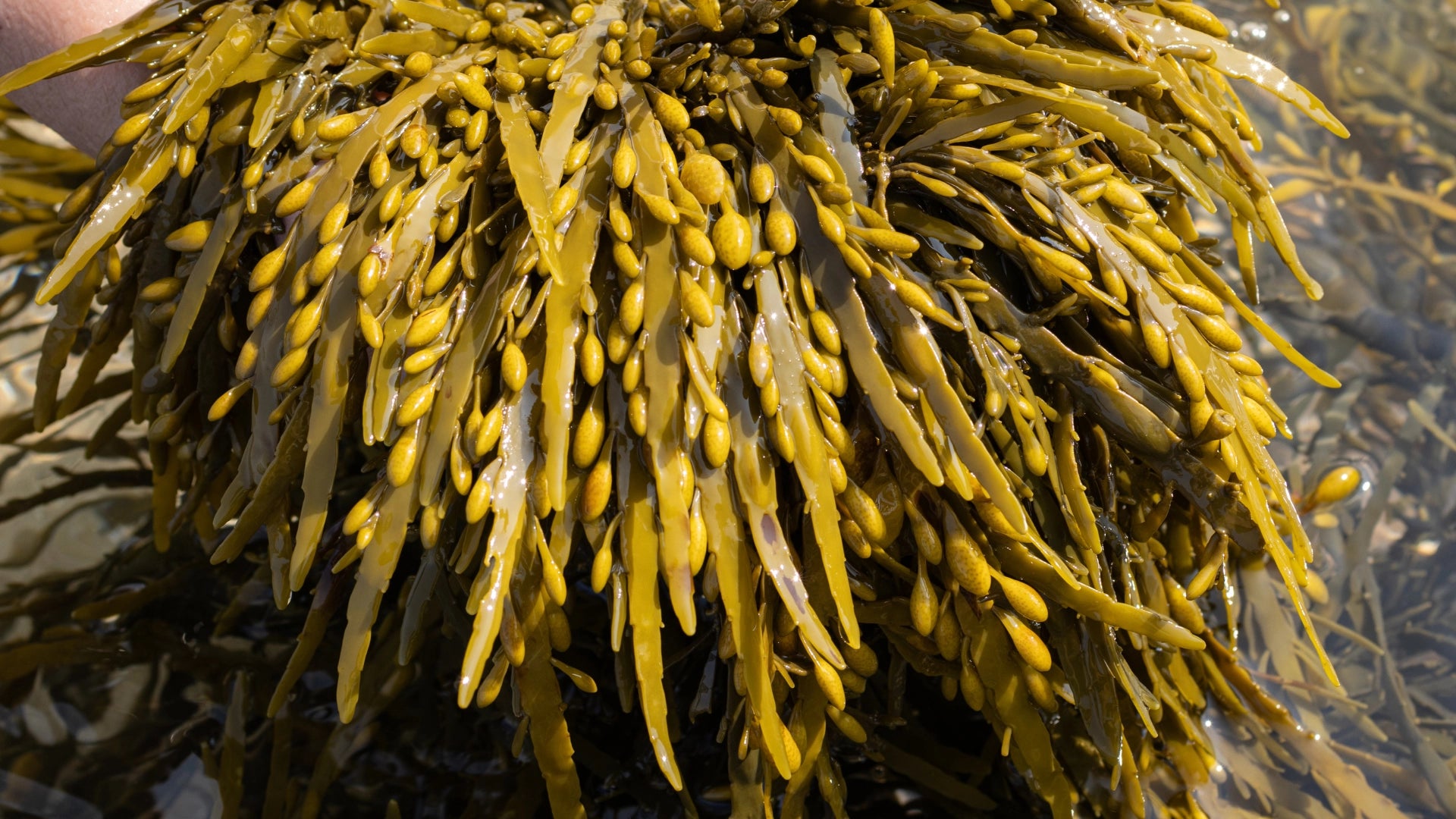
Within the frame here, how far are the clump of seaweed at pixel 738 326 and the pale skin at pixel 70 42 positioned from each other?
15cm

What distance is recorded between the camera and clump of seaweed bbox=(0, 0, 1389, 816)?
3.52ft

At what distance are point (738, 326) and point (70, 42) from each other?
3.69 ft

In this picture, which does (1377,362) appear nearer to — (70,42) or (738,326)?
(738,326)

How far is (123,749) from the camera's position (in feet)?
5.23

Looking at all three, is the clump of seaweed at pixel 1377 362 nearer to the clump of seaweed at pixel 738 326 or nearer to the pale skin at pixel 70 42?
the clump of seaweed at pixel 738 326

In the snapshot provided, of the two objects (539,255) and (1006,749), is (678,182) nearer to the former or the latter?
(539,255)

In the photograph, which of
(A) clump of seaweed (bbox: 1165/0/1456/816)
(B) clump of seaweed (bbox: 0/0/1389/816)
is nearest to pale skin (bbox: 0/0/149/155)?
(B) clump of seaweed (bbox: 0/0/1389/816)

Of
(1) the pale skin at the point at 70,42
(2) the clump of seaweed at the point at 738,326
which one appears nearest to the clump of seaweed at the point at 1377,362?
(2) the clump of seaweed at the point at 738,326

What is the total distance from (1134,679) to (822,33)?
919 mm

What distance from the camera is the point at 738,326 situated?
3.62 ft

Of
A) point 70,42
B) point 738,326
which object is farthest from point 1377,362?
point 70,42

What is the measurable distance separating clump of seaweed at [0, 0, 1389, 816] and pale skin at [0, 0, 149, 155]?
0.15m

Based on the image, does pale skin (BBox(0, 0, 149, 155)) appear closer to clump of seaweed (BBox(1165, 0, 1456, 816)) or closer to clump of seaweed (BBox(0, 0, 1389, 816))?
clump of seaweed (BBox(0, 0, 1389, 816))

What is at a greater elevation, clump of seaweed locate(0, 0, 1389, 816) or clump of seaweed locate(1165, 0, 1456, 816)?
clump of seaweed locate(0, 0, 1389, 816)
